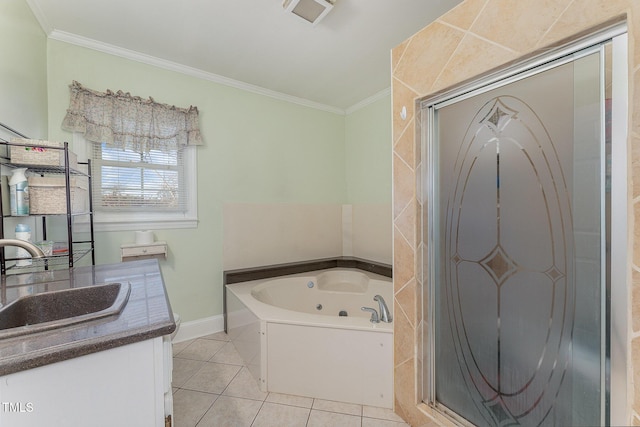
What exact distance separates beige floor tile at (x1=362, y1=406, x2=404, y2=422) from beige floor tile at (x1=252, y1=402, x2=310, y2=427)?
1.17 feet

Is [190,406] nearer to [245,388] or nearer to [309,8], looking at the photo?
[245,388]

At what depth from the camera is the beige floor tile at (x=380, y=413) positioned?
154 cm

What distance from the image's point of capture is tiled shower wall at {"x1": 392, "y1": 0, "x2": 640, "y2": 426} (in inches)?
30.0

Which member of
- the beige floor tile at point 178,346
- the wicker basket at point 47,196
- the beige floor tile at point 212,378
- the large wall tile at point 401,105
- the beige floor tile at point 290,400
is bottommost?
the beige floor tile at point 290,400

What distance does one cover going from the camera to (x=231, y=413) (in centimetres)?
160

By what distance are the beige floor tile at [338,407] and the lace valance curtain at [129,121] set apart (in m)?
2.30

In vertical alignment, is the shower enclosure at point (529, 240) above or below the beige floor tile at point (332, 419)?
above

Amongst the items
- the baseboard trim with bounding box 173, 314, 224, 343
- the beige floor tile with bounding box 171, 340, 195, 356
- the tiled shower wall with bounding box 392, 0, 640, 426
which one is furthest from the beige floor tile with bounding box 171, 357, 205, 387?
the tiled shower wall with bounding box 392, 0, 640, 426

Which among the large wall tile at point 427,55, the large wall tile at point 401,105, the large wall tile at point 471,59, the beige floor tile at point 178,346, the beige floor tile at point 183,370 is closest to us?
the large wall tile at point 471,59

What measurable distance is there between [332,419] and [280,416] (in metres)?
0.31

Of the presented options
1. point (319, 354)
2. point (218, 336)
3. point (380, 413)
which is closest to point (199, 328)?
point (218, 336)

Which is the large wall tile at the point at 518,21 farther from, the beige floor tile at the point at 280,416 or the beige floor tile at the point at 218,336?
the beige floor tile at the point at 218,336

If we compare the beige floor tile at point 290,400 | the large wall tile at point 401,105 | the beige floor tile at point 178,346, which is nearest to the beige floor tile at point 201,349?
the beige floor tile at point 178,346

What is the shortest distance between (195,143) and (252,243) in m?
1.12
